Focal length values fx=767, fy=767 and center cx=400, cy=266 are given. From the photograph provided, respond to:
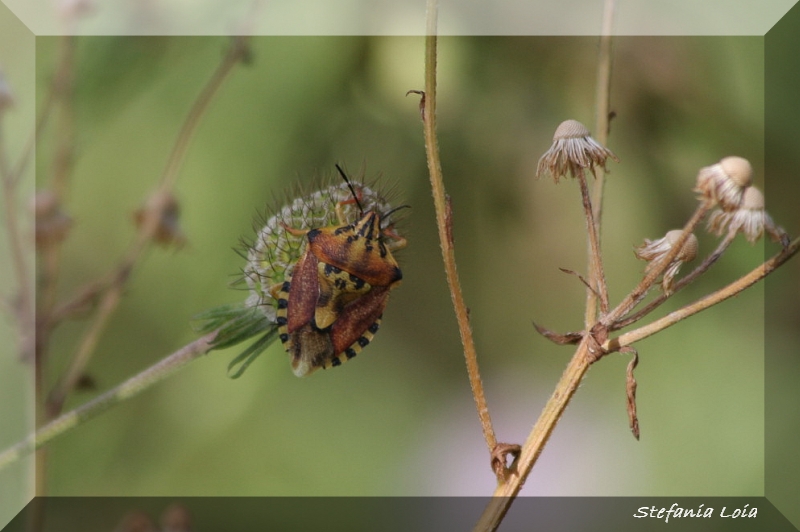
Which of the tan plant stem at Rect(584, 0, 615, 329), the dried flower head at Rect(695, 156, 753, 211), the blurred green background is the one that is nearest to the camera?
the dried flower head at Rect(695, 156, 753, 211)

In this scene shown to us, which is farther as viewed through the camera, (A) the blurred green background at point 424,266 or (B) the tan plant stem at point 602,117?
(A) the blurred green background at point 424,266

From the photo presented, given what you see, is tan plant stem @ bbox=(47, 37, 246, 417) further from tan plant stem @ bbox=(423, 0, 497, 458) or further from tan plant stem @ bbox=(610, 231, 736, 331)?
tan plant stem @ bbox=(610, 231, 736, 331)

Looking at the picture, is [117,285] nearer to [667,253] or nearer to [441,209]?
[441,209]

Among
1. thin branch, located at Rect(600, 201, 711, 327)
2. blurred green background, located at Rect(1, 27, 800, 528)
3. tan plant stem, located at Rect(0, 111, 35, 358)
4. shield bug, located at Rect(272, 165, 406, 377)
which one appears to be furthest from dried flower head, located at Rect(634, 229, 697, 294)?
tan plant stem, located at Rect(0, 111, 35, 358)

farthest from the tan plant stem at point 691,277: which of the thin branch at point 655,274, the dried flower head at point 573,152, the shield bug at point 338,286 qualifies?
the shield bug at point 338,286

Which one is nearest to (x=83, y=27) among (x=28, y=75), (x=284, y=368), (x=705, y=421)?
(x=28, y=75)

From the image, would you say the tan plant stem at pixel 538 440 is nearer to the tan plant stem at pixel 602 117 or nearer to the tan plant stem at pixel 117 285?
the tan plant stem at pixel 602 117
